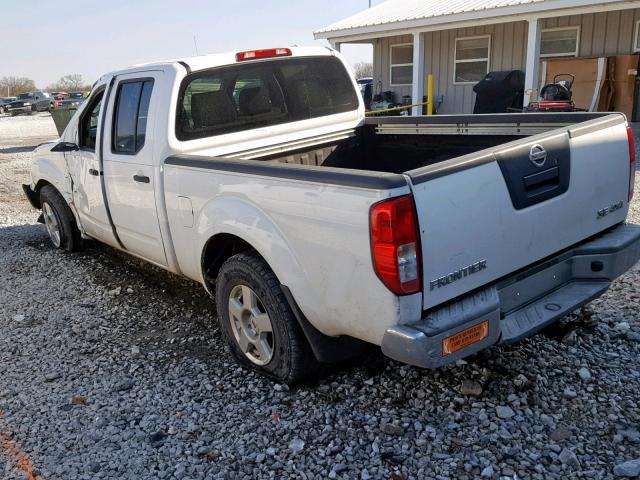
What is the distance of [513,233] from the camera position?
9.66ft

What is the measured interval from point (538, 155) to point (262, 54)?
8.05ft

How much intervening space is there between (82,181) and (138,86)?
1.37 m

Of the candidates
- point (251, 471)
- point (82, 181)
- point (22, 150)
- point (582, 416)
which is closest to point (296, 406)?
point (251, 471)

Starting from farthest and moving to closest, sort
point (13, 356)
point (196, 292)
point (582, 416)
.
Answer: point (196, 292) < point (13, 356) < point (582, 416)

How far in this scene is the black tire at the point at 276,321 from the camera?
Answer: 3303 mm

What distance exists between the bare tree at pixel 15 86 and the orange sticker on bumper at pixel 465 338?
229 feet

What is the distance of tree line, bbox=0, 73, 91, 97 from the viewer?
215 ft

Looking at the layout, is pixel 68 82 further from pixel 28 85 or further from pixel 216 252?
pixel 216 252

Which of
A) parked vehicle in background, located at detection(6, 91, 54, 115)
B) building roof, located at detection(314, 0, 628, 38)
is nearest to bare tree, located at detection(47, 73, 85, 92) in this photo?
parked vehicle in background, located at detection(6, 91, 54, 115)

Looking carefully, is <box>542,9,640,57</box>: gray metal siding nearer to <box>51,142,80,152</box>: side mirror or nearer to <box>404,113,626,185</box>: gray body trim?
<box>404,113,626,185</box>: gray body trim

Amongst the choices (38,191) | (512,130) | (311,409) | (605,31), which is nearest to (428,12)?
(605,31)

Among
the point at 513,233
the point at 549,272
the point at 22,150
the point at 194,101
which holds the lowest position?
the point at 22,150

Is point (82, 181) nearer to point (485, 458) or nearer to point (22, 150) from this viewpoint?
point (485, 458)

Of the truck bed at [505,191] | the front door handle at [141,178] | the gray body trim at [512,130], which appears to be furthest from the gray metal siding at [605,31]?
the front door handle at [141,178]
